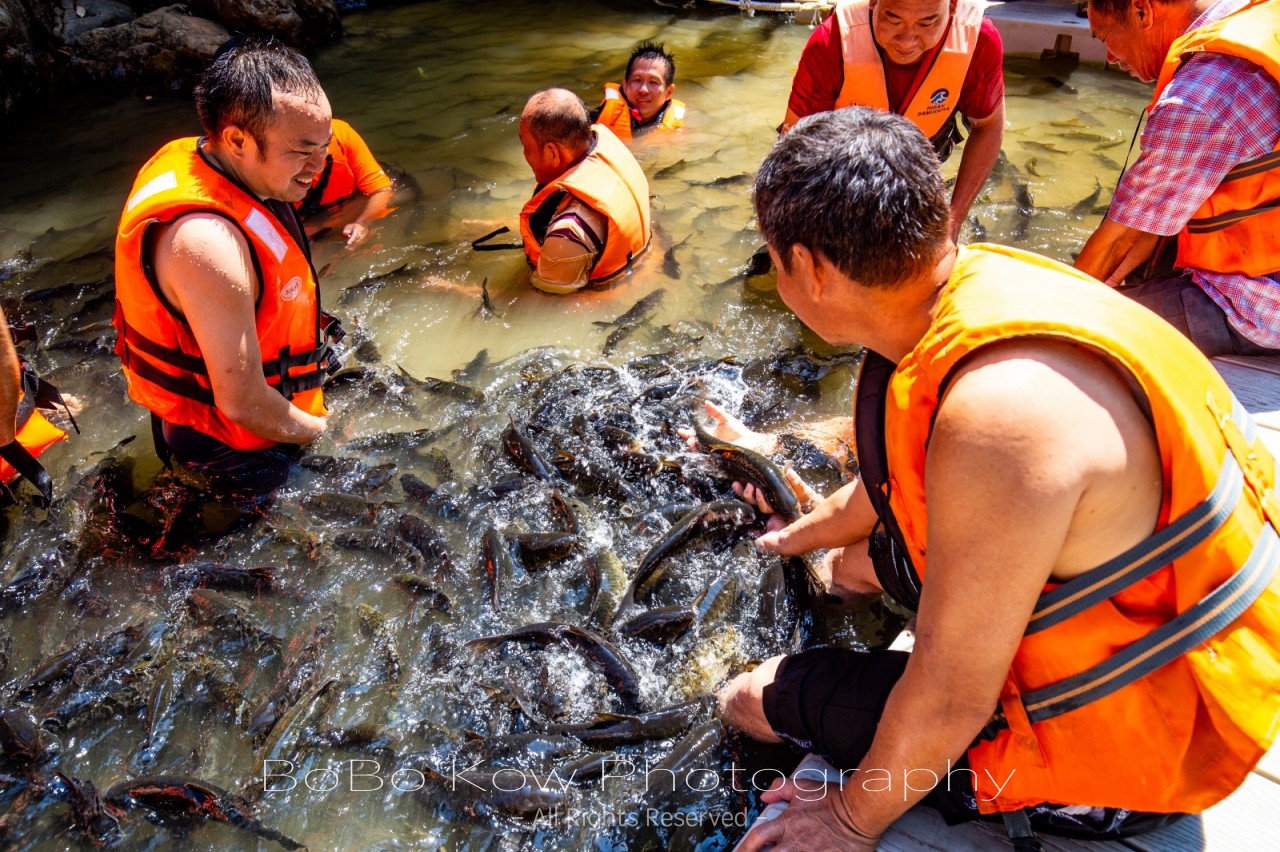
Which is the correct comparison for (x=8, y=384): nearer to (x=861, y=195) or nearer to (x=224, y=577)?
(x=224, y=577)

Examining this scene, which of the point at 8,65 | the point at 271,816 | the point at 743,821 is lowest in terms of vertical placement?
the point at 271,816

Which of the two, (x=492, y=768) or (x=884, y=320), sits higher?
(x=884, y=320)

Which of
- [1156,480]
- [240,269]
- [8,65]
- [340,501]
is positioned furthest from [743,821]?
[8,65]

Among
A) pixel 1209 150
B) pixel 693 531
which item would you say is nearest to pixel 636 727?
pixel 693 531

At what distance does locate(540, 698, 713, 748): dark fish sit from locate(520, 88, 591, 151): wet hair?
396cm

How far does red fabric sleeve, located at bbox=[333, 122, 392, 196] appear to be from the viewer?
642 cm

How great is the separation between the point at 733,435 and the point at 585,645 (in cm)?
148

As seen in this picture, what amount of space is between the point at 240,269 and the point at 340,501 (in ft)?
Answer: 4.11

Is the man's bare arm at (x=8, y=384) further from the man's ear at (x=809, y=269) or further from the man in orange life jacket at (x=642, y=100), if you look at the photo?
the man in orange life jacket at (x=642, y=100)

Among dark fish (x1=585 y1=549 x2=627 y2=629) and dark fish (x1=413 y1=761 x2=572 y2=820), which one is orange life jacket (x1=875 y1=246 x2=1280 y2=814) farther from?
dark fish (x1=585 y1=549 x2=627 y2=629)

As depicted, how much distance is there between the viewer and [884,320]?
179 centimetres

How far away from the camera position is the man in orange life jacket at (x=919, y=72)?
14.6ft

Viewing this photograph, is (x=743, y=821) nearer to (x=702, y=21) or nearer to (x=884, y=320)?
(x=884, y=320)

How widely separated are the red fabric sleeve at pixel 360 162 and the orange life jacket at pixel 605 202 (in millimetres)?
2099
